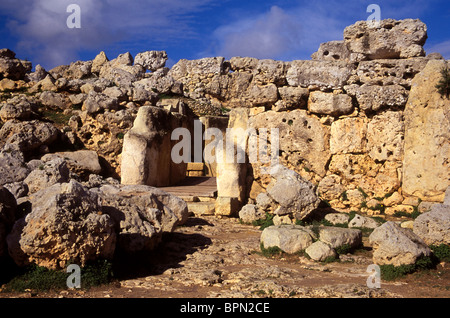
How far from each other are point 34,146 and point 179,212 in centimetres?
706

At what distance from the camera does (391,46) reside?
406 inches

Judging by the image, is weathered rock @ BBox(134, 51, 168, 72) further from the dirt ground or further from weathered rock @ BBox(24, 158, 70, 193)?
the dirt ground

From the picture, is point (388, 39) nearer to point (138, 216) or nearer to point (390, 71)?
point (390, 71)

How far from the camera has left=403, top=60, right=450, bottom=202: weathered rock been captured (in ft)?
29.9

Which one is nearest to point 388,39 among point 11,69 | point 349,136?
point 349,136

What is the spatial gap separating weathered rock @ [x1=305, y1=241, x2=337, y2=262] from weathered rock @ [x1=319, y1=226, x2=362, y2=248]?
18 cm

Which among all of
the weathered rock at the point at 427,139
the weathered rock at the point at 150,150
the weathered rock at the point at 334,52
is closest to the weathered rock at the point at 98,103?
the weathered rock at the point at 150,150

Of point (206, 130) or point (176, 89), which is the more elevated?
point (176, 89)

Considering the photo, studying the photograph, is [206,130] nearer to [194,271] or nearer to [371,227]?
[371,227]

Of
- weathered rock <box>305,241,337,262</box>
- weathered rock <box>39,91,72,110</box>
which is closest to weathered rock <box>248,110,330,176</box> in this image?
weathered rock <box>305,241,337,262</box>

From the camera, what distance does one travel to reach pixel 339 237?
6.93 meters
